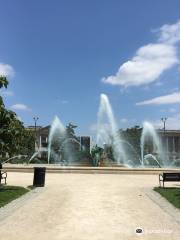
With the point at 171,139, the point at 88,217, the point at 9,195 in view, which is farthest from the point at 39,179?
the point at 171,139

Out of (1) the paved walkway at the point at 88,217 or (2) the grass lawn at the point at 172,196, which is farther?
(2) the grass lawn at the point at 172,196

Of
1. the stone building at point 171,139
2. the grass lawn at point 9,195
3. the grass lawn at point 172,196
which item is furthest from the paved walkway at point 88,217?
the stone building at point 171,139

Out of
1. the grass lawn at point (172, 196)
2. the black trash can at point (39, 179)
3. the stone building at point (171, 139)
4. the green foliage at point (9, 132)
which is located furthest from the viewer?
the stone building at point (171, 139)

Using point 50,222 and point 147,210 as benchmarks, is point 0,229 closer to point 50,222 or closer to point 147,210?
point 50,222

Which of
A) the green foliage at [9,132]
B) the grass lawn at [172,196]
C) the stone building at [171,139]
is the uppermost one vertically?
the stone building at [171,139]

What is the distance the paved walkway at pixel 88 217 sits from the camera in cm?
933

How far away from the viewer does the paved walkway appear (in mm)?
9328

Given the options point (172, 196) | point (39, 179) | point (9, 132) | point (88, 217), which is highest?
point (9, 132)

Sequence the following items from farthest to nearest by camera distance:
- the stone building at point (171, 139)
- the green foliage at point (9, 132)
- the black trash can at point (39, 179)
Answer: the stone building at point (171, 139) < the black trash can at point (39, 179) < the green foliage at point (9, 132)

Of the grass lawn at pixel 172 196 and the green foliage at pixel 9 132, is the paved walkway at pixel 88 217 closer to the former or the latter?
the grass lawn at pixel 172 196

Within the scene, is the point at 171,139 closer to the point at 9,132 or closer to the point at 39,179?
the point at 39,179

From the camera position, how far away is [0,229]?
9.77 meters

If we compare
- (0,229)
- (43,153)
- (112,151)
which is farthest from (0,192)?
(43,153)

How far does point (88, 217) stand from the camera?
1156cm
